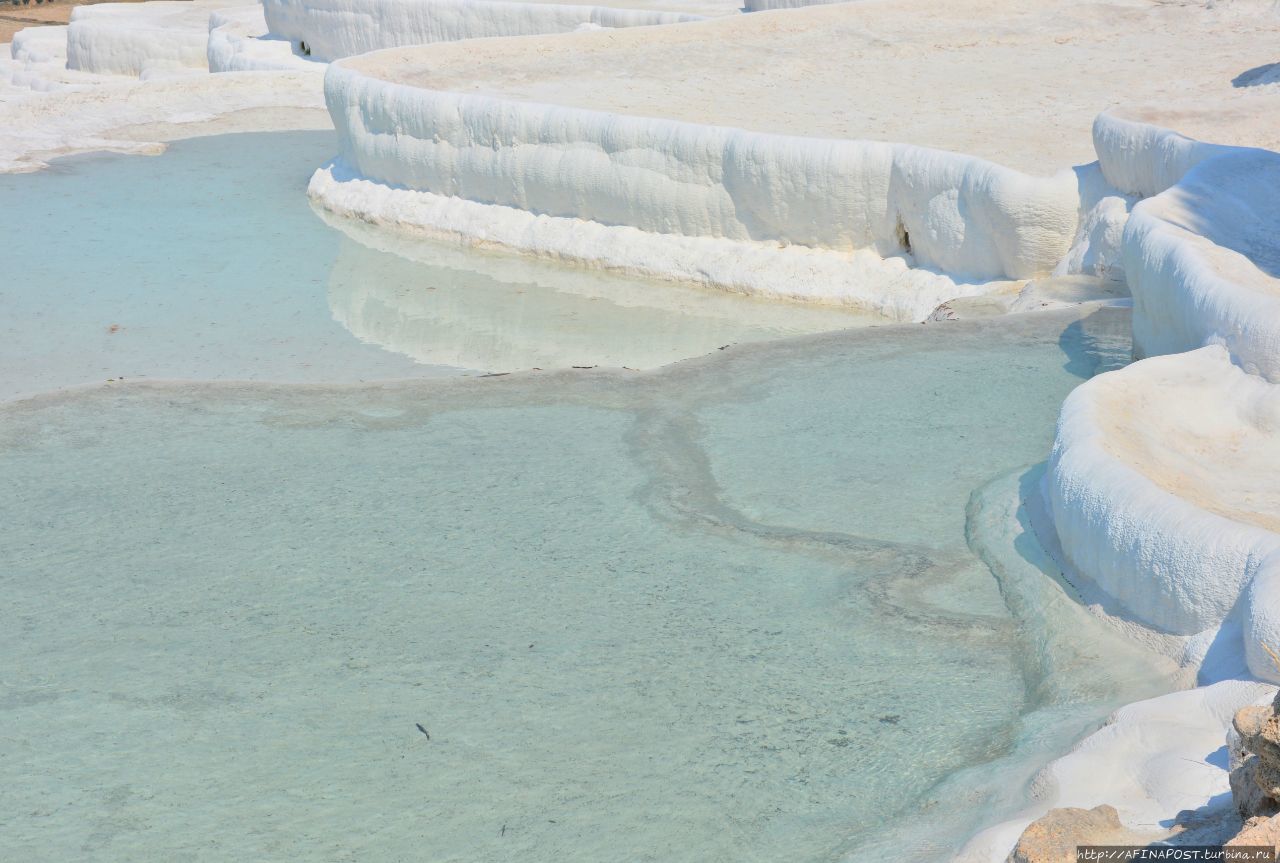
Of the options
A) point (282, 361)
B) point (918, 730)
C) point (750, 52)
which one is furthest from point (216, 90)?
point (918, 730)

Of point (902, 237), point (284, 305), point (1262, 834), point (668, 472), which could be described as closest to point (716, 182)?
point (902, 237)

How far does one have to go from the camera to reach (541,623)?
363 centimetres

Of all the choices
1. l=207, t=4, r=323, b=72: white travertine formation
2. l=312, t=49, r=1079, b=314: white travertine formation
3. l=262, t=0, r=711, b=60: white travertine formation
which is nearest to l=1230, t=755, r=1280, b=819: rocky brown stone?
l=312, t=49, r=1079, b=314: white travertine formation

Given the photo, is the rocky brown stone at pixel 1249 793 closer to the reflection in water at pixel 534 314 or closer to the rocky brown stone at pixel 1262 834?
the rocky brown stone at pixel 1262 834

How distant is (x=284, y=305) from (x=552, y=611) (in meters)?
3.97

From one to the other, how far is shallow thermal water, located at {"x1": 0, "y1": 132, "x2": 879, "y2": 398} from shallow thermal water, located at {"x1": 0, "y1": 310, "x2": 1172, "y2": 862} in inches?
32.9

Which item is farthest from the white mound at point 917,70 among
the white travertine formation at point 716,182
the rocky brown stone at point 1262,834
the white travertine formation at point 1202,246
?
the rocky brown stone at point 1262,834

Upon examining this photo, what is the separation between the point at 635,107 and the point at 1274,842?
713 centimetres

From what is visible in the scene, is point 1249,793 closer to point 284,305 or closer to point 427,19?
point 284,305

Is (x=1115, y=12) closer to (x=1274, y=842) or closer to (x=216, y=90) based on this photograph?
(x=216, y=90)

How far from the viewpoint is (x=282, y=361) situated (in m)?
6.25

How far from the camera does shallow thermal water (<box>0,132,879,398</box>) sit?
247 inches

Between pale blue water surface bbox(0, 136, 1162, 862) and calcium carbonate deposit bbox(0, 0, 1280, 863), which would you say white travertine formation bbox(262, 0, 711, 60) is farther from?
pale blue water surface bbox(0, 136, 1162, 862)

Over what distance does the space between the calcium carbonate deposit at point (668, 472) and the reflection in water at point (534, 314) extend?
0.04 metres
